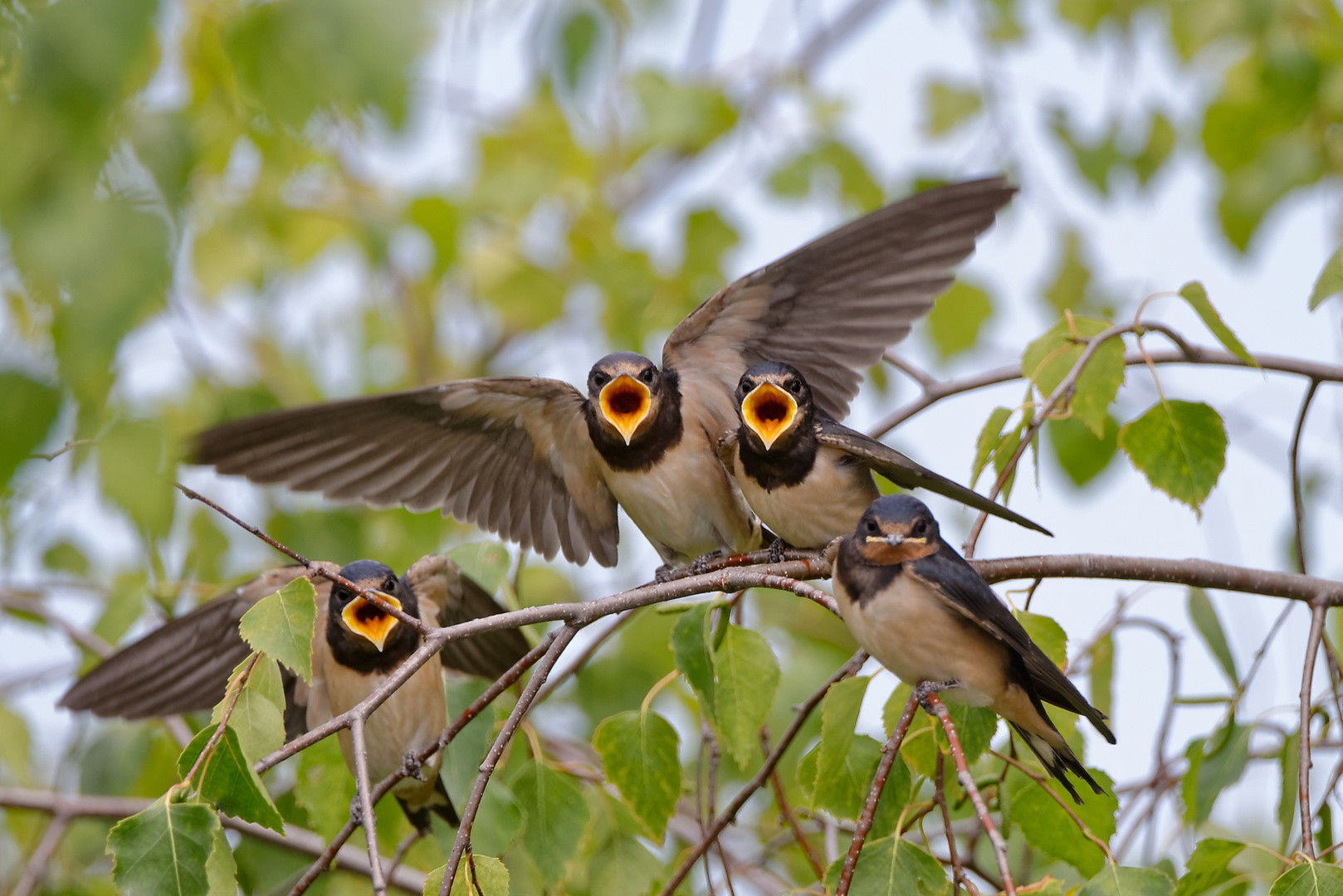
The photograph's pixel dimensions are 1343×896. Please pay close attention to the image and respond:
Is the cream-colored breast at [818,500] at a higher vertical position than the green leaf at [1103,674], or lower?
higher

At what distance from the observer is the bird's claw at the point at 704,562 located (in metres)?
2.72

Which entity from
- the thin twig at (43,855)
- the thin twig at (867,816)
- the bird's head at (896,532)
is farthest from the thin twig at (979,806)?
the thin twig at (43,855)

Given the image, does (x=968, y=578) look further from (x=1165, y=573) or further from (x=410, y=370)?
(x=410, y=370)

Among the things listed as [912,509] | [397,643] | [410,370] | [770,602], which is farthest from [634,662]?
[912,509]

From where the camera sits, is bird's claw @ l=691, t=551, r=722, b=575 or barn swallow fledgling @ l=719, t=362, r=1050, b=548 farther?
bird's claw @ l=691, t=551, r=722, b=575

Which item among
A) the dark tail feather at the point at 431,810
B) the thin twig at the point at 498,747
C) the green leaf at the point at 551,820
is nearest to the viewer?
the thin twig at the point at 498,747

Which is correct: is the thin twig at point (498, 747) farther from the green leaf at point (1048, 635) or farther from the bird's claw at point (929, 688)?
the green leaf at point (1048, 635)

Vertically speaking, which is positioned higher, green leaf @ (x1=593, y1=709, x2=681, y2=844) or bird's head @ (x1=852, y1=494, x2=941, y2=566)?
bird's head @ (x1=852, y1=494, x2=941, y2=566)

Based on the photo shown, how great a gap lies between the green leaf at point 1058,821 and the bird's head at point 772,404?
0.84 meters

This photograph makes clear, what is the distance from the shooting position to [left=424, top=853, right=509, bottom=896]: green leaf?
161 centimetres

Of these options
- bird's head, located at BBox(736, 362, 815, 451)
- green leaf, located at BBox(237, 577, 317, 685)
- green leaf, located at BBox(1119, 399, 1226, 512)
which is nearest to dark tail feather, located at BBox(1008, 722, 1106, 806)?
green leaf, located at BBox(1119, 399, 1226, 512)

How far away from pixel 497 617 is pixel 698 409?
1332 millimetres

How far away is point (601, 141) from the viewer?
5375 mm

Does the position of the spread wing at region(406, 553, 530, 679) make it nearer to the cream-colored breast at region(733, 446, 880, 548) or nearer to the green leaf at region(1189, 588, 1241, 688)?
the cream-colored breast at region(733, 446, 880, 548)
